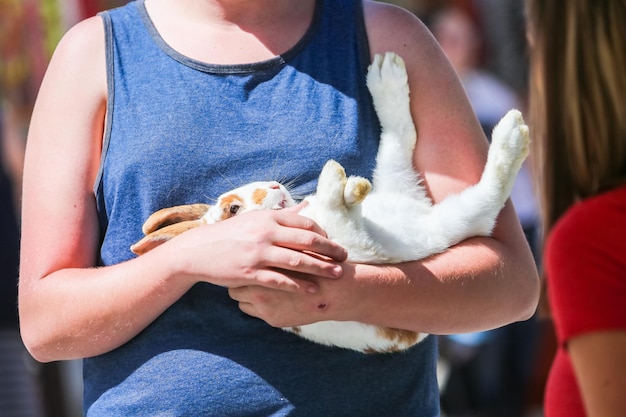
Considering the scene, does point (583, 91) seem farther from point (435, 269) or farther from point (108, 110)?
point (108, 110)

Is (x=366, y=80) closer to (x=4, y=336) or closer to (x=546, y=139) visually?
(x=546, y=139)

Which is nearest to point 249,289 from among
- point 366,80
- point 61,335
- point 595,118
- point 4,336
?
point 61,335

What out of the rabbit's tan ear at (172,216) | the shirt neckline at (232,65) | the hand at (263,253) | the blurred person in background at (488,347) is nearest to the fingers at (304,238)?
the hand at (263,253)

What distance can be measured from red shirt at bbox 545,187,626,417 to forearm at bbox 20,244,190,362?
2.17 ft

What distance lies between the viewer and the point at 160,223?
1.85 m

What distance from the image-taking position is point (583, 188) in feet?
5.10

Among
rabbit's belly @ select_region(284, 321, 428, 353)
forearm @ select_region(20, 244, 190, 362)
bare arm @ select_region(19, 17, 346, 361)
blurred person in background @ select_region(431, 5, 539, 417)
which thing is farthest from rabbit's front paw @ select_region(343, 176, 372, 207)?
blurred person in background @ select_region(431, 5, 539, 417)

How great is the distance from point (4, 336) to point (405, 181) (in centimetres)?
285

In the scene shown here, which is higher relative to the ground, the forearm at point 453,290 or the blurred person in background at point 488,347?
the forearm at point 453,290

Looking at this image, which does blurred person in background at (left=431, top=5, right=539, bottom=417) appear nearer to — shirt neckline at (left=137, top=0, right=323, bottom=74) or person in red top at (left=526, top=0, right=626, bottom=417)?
shirt neckline at (left=137, top=0, right=323, bottom=74)

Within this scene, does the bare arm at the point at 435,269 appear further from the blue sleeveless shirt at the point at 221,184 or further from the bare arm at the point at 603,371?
the bare arm at the point at 603,371

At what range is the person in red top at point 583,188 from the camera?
143 cm

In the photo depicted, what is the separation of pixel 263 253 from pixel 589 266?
1.81ft

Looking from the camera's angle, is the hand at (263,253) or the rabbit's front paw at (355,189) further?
the rabbit's front paw at (355,189)
